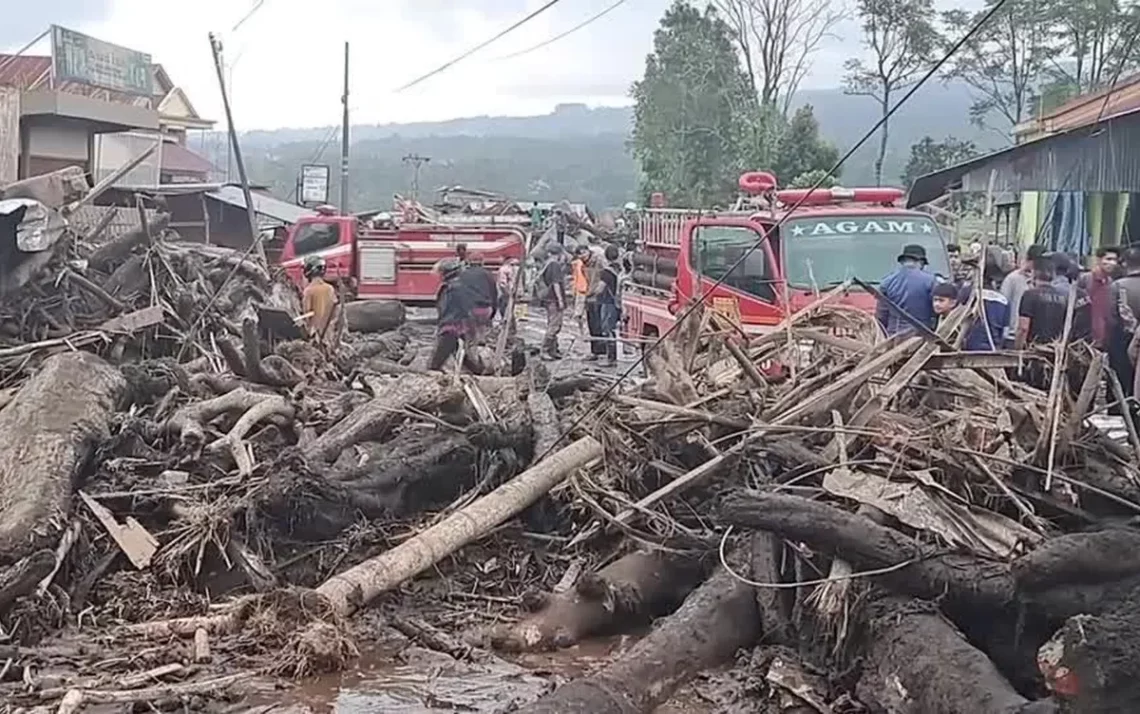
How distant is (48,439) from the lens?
8.07 metres

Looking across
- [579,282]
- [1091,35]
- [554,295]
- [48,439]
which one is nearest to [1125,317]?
[48,439]

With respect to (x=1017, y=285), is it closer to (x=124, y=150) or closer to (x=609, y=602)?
(x=609, y=602)

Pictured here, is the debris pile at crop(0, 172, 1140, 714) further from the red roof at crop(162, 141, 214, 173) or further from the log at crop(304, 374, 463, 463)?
the red roof at crop(162, 141, 214, 173)

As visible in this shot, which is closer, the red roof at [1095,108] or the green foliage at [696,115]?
the red roof at [1095,108]

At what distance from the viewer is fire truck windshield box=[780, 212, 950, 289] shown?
38.1 ft

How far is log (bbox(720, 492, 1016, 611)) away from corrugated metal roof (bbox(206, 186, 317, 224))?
22833 mm

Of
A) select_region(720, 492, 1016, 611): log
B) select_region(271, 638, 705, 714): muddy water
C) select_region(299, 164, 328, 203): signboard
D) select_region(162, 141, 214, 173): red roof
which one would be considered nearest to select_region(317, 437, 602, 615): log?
select_region(271, 638, 705, 714): muddy water

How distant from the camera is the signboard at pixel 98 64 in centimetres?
2536

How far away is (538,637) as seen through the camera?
666 centimetres

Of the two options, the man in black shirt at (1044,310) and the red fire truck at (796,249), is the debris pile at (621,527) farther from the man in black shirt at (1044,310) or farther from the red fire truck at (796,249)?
the red fire truck at (796,249)

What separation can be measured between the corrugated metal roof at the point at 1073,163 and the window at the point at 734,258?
2.79 metres

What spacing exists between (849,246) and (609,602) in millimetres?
5778

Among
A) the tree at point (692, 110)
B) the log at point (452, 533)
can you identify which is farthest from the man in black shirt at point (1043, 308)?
the tree at point (692, 110)

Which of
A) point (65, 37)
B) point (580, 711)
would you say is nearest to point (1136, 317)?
point (580, 711)
